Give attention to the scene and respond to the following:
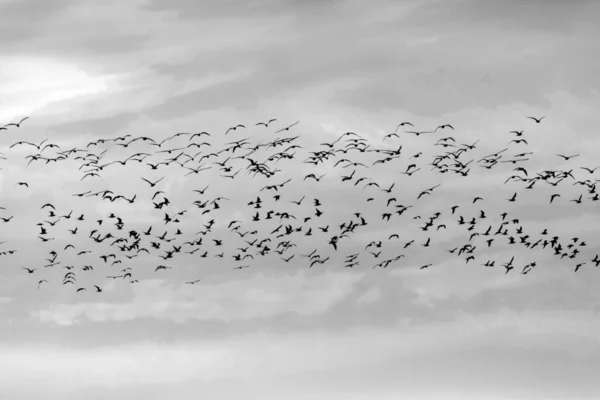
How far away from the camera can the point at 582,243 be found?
16325cm

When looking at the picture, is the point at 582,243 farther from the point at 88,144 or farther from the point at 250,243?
the point at 88,144

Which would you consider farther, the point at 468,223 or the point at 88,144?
the point at 468,223

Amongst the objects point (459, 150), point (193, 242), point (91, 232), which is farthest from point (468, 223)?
point (91, 232)

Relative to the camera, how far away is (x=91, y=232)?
155m

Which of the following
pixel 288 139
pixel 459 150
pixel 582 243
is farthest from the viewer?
pixel 582 243

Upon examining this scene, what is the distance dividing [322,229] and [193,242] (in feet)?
53.1

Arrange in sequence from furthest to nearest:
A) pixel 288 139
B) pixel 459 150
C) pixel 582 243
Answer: pixel 582 243
pixel 459 150
pixel 288 139

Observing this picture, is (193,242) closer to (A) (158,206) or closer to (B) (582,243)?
(A) (158,206)

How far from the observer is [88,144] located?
460 ft

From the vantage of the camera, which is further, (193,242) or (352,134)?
(193,242)

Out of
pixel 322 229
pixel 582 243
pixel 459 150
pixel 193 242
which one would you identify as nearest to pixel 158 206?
pixel 193 242

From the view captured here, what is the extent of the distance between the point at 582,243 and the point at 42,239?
229 feet

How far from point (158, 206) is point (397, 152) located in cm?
2889

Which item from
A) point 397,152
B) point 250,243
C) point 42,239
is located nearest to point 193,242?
point 250,243
